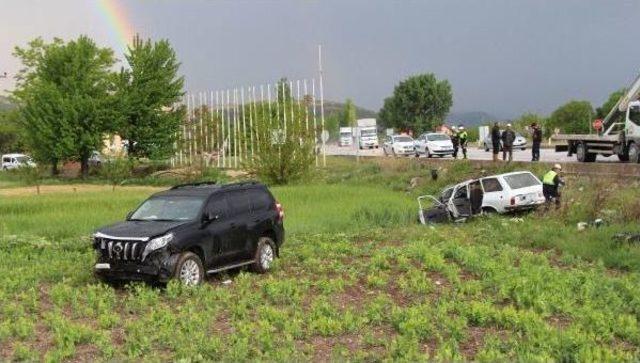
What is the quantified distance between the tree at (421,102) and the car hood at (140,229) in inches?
4011

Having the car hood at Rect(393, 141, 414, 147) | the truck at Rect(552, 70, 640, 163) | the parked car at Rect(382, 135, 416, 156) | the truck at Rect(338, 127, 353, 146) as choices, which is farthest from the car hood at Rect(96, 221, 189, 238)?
the truck at Rect(338, 127, 353, 146)

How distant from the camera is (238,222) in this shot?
1440cm

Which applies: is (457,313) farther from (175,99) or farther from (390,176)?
(175,99)

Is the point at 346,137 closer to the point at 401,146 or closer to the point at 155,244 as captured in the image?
the point at 401,146

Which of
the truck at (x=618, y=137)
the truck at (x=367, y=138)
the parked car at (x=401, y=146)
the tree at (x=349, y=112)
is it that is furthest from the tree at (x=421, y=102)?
the truck at (x=618, y=137)

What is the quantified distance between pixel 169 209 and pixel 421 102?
103148 millimetres

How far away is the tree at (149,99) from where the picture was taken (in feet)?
186

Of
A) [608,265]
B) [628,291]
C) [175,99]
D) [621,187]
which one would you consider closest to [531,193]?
[621,187]

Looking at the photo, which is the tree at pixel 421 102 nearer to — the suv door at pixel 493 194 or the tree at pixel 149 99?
the tree at pixel 149 99

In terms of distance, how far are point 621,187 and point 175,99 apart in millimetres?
40730

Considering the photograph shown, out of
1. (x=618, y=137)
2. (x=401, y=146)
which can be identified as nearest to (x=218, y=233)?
(x=618, y=137)

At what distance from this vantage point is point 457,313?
10539 millimetres

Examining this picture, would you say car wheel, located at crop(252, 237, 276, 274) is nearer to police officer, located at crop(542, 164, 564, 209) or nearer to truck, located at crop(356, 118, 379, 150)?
police officer, located at crop(542, 164, 564, 209)

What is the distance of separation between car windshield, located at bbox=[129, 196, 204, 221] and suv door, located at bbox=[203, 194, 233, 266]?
0.90 feet
